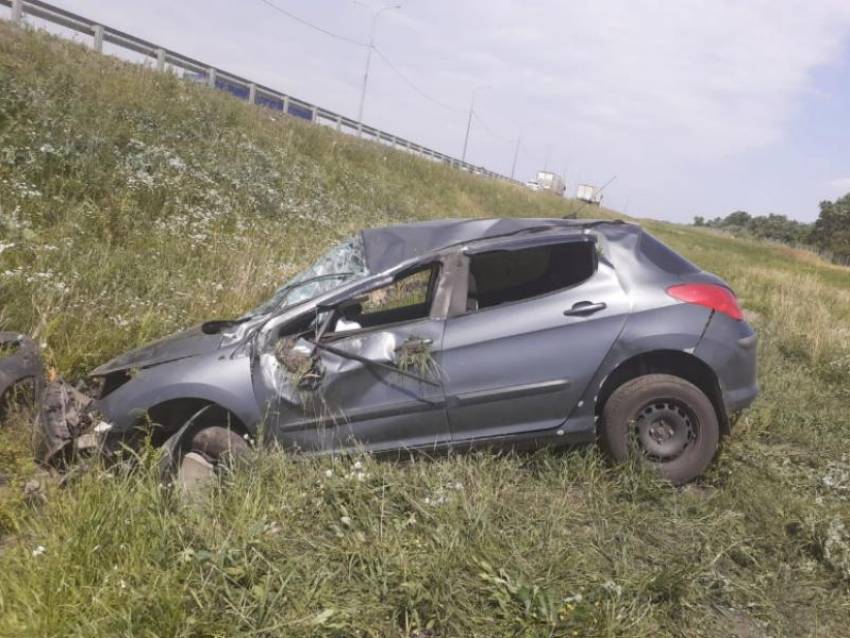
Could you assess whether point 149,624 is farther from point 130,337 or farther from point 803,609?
point 130,337

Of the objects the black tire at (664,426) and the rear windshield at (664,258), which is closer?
the black tire at (664,426)

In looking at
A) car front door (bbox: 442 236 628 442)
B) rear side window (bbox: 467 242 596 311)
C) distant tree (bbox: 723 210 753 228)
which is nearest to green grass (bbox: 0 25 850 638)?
car front door (bbox: 442 236 628 442)

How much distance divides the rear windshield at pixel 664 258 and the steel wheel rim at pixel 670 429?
0.86 meters

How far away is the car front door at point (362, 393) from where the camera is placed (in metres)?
3.47

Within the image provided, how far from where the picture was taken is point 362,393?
348 centimetres

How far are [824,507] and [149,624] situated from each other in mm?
3498

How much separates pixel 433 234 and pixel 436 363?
0.98 metres

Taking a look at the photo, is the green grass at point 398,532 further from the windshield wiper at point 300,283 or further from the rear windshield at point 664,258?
the rear windshield at point 664,258

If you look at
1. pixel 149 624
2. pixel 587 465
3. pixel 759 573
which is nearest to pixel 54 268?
pixel 149 624

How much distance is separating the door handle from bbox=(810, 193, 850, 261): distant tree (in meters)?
72.0

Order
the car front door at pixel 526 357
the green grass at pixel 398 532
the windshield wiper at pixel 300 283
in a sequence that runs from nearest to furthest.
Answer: the green grass at pixel 398 532, the car front door at pixel 526 357, the windshield wiper at pixel 300 283

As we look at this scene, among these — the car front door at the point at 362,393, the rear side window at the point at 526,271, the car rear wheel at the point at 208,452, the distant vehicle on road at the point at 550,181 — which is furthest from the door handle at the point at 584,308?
the distant vehicle on road at the point at 550,181

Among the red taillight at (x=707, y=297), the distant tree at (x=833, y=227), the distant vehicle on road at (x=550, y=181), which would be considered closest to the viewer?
the red taillight at (x=707, y=297)

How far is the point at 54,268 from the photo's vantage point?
557 cm
